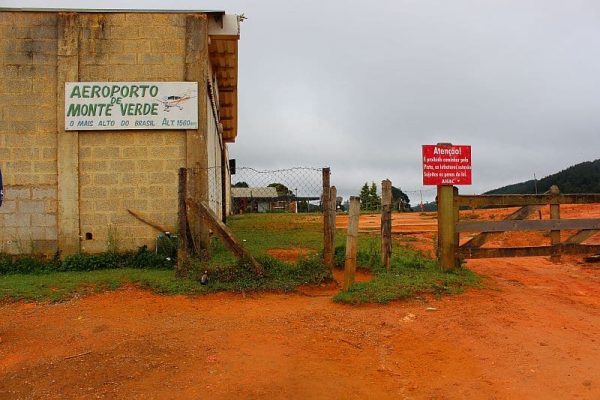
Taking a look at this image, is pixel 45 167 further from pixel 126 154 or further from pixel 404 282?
pixel 404 282

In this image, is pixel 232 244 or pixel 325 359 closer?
pixel 325 359

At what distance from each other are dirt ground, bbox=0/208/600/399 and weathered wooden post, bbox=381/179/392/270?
5.07 feet

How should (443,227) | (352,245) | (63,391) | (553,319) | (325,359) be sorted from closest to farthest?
1. (63,391)
2. (325,359)
3. (553,319)
4. (352,245)
5. (443,227)

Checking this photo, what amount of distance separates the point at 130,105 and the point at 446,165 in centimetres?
631

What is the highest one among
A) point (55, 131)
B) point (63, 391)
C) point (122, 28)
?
point (122, 28)

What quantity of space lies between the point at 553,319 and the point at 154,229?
725 centimetres

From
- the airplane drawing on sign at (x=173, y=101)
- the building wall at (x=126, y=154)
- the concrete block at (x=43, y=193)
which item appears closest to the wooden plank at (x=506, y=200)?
the building wall at (x=126, y=154)

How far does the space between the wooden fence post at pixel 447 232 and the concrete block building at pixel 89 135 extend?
15.5 feet

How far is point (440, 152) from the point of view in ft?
29.2

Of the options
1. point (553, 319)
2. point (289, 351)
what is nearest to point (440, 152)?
point (553, 319)

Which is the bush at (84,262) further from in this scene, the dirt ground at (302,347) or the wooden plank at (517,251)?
the wooden plank at (517,251)

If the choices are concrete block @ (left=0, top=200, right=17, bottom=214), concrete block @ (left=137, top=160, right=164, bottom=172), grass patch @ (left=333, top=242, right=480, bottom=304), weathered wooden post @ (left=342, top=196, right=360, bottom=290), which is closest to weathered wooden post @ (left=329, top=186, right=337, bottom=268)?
weathered wooden post @ (left=342, top=196, right=360, bottom=290)

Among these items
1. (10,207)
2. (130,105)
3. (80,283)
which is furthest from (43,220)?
(130,105)

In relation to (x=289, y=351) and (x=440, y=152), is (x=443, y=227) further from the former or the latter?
(x=289, y=351)
